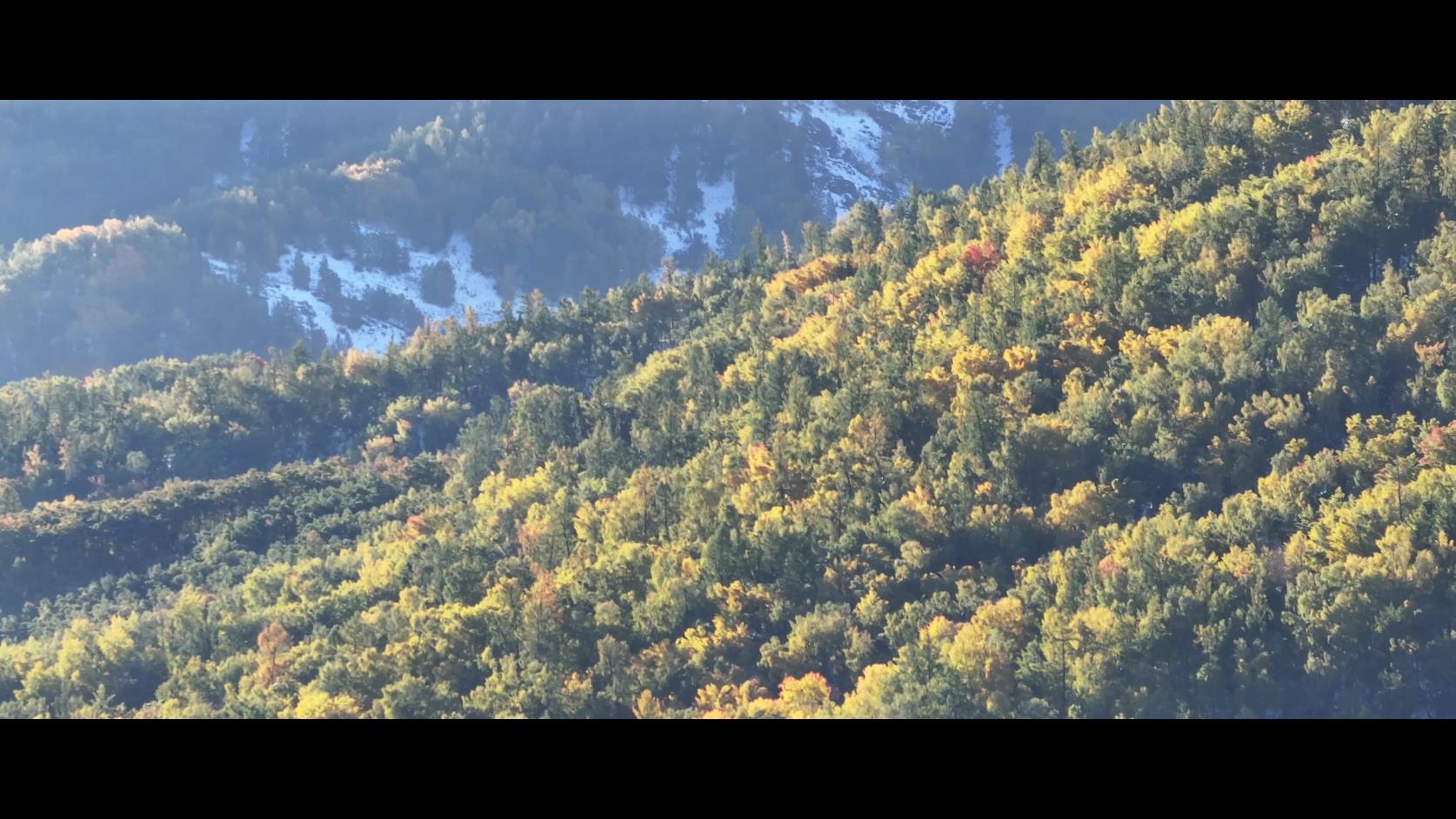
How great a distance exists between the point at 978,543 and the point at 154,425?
52.6 m

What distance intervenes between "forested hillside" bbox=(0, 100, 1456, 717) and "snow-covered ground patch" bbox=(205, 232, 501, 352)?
93954 mm

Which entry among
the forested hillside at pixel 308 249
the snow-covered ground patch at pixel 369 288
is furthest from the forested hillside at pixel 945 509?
the snow-covered ground patch at pixel 369 288

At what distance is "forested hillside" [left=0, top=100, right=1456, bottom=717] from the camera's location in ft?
171

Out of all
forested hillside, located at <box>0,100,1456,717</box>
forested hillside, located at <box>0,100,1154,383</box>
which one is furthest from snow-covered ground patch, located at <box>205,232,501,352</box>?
forested hillside, located at <box>0,100,1456,717</box>

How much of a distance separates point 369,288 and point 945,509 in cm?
13218

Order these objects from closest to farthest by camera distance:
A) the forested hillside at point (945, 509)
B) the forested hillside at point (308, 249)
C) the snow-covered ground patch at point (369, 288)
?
the forested hillside at point (945, 509), the forested hillside at point (308, 249), the snow-covered ground patch at point (369, 288)

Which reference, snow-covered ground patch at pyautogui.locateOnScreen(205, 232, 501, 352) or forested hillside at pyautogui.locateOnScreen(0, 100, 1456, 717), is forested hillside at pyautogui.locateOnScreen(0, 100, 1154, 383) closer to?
snow-covered ground patch at pyautogui.locateOnScreen(205, 232, 501, 352)

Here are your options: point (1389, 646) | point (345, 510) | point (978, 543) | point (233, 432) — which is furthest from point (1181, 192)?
point (233, 432)

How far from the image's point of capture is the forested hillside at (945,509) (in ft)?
171

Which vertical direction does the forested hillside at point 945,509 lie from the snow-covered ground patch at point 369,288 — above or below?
below

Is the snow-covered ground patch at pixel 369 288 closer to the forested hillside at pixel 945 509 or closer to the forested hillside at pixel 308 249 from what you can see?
the forested hillside at pixel 308 249

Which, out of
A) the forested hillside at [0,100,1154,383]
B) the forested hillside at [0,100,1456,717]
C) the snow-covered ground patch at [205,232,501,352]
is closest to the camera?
the forested hillside at [0,100,1456,717]

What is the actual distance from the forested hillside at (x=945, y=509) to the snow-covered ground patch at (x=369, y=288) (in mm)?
93954

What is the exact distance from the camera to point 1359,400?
198ft
